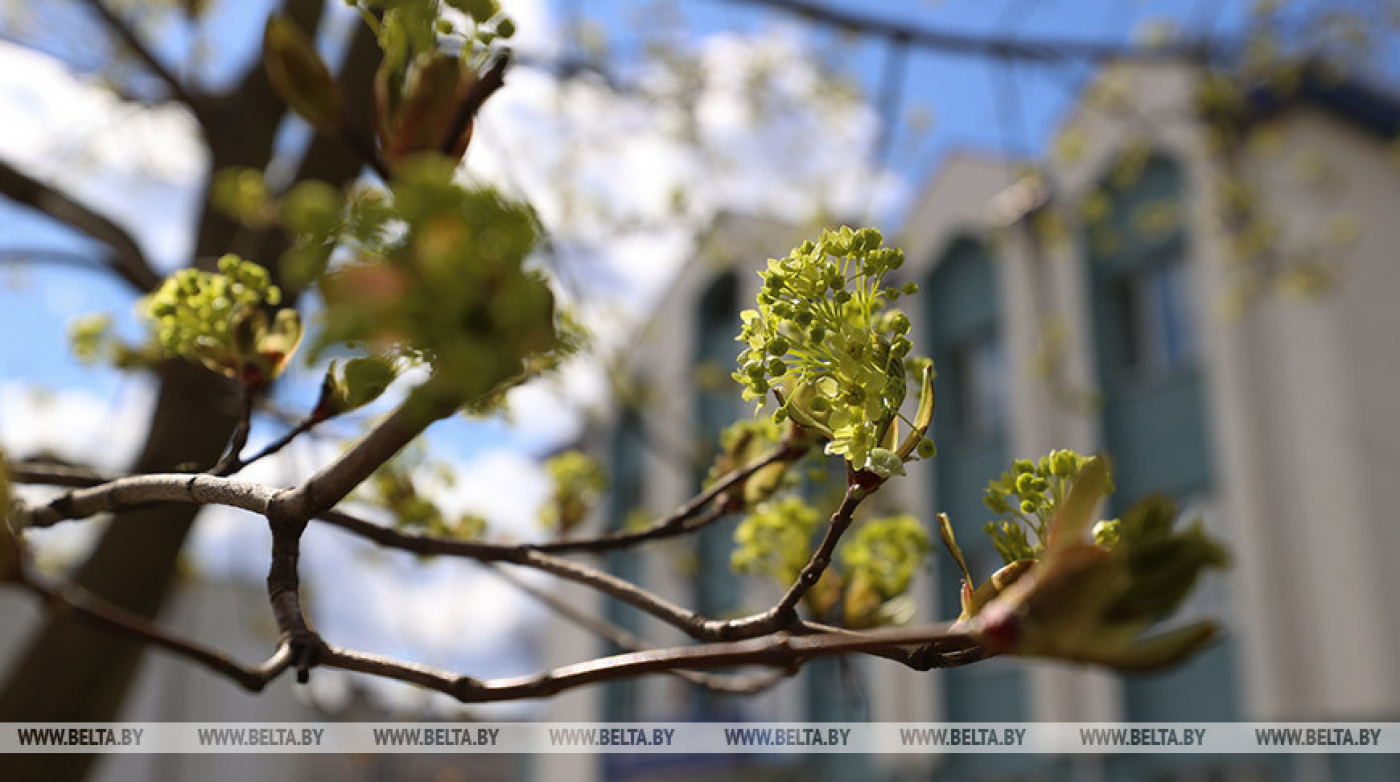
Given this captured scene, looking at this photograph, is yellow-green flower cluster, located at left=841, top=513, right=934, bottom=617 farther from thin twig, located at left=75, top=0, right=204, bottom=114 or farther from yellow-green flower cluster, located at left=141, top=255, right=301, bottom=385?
thin twig, located at left=75, top=0, right=204, bottom=114

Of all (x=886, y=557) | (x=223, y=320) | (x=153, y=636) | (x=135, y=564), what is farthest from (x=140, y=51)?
(x=153, y=636)

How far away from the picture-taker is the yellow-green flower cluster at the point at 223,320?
0.90m

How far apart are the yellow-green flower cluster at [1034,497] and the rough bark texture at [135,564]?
1359 mm

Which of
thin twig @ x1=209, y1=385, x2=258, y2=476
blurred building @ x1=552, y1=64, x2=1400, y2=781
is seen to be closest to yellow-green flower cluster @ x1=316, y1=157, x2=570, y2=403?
thin twig @ x1=209, y1=385, x2=258, y2=476

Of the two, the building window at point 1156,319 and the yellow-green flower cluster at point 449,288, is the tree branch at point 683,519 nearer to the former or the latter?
the yellow-green flower cluster at point 449,288

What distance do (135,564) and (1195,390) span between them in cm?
821

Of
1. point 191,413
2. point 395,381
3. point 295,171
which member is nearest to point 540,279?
point 395,381

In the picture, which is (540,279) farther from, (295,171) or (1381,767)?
(1381,767)

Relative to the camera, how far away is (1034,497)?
27.8 inches

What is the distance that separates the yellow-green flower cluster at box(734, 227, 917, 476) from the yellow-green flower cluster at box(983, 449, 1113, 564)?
96mm

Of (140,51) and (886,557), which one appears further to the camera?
(140,51)

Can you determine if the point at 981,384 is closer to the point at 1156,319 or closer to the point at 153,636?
the point at 1156,319

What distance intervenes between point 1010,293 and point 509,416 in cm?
978

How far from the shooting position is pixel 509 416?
3.81 ft
